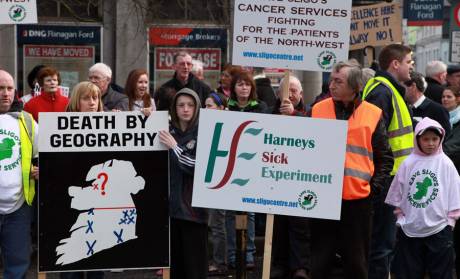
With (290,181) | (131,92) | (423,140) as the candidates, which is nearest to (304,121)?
(290,181)

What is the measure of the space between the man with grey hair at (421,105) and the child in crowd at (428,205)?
158 cm

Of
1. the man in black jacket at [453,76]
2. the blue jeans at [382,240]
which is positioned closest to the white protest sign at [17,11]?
the blue jeans at [382,240]

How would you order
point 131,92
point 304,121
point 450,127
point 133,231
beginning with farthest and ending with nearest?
point 131,92 → point 450,127 → point 133,231 → point 304,121

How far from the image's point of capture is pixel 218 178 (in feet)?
23.7

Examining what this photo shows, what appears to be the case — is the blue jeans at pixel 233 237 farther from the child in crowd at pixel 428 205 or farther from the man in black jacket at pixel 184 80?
the child in crowd at pixel 428 205

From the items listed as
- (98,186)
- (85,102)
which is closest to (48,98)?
(85,102)

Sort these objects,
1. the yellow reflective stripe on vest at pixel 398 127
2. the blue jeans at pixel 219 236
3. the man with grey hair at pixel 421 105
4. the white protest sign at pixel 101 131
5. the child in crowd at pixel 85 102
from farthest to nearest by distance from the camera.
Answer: the blue jeans at pixel 219 236
the man with grey hair at pixel 421 105
the yellow reflective stripe on vest at pixel 398 127
the child in crowd at pixel 85 102
the white protest sign at pixel 101 131

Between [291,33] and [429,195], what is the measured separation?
65.2 inches

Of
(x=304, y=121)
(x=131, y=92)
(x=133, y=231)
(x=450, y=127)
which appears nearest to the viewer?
(x=304, y=121)

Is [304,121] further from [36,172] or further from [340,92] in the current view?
[36,172]

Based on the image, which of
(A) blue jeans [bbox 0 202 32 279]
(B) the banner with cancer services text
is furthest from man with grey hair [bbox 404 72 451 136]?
(A) blue jeans [bbox 0 202 32 279]

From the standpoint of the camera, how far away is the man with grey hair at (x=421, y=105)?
948 centimetres

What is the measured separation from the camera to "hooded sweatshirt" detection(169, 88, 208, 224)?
7465 millimetres

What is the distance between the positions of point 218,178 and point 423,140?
5.71 ft
